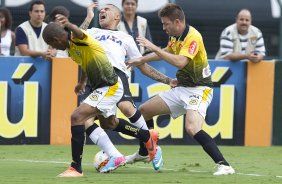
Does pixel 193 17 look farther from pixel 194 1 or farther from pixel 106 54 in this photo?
pixel 106 54

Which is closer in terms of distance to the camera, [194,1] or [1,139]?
[1,139]

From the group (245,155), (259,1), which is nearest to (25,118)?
(245,155)

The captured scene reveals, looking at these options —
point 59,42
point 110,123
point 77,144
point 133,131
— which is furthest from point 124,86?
point 59,42

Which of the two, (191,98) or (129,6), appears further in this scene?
(129,6)

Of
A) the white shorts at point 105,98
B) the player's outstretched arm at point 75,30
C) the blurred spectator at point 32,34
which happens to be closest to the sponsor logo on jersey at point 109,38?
the white shorts at point 105,98

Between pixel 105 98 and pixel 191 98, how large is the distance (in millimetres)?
1156

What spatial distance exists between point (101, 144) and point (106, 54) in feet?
3.63

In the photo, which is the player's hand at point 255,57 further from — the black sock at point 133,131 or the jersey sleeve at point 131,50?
the black sock at point 133,131

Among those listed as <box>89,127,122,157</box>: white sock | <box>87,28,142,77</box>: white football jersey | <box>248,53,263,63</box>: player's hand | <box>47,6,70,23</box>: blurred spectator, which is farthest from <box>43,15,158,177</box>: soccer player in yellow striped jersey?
<box>248,53,263,63</box>: player's hand

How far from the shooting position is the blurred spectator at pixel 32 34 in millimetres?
15969

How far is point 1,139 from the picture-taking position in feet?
52.3

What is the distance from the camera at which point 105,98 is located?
38.0ft

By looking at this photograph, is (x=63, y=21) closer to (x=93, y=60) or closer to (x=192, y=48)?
(x=93, y=60)

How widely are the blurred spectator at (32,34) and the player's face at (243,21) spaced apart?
3.11 m
